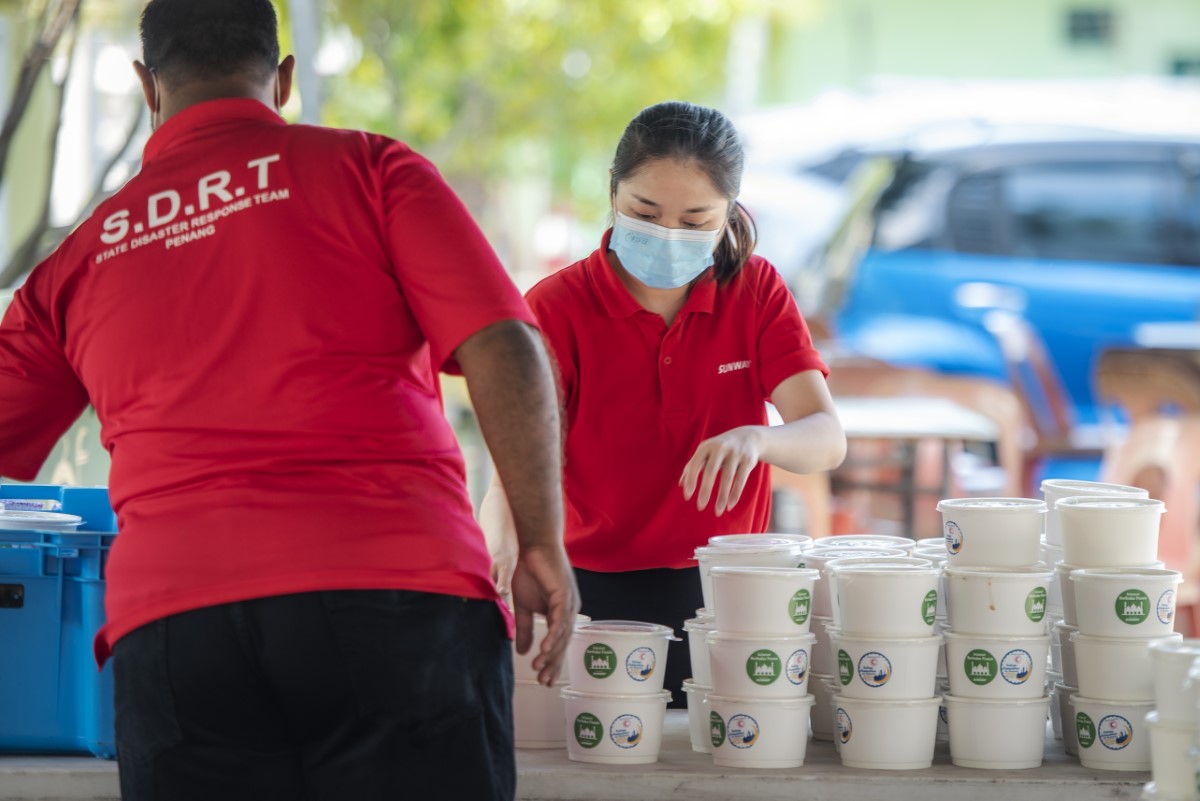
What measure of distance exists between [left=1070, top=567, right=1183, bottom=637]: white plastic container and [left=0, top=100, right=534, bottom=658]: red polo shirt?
3.44 feet

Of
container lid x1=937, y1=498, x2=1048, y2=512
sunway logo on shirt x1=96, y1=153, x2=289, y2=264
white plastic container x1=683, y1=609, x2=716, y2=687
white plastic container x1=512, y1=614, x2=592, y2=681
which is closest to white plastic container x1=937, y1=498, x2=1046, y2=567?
container lid x1=937, y1=498, x2=1048, y2=512

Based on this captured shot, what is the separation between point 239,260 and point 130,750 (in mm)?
681

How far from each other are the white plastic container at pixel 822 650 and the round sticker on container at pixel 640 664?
31 centimetres

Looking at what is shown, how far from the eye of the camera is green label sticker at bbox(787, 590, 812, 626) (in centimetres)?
257

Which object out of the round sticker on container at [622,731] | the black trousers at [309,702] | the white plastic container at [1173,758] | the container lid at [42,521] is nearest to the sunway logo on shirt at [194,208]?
the black trousers at [309,702]

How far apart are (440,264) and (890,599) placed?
95 centimetres

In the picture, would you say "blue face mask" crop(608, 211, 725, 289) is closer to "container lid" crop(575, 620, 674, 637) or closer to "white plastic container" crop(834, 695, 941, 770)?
"container lid" crop(575, 620, 674, 637)

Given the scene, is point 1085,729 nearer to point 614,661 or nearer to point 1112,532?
point 1112,532

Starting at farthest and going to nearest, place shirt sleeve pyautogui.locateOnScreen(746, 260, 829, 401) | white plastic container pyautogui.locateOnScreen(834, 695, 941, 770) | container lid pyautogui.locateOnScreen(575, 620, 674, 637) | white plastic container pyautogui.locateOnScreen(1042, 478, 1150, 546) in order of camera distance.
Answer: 1. shirt sleeve pyautogui.locateOnScreen(746, 260, 829, 401)
2. white plastic container pyautogui.locateOnScreen(1042, 478, 1150, 546)
3. container lid pyautogui.locateOnScreen(575, 620, 674, 637)
4. white plastic container pyautogui.locateOnScreen(834, 695, 941, 770)

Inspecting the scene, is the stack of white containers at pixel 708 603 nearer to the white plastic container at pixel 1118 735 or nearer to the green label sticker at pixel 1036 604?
the green label sticker at pixel 1036 604

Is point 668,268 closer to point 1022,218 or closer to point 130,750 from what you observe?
point 130,750

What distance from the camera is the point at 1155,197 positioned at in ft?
38.6

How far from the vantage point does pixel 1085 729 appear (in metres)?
2.59

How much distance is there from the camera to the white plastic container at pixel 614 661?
8.63ft
